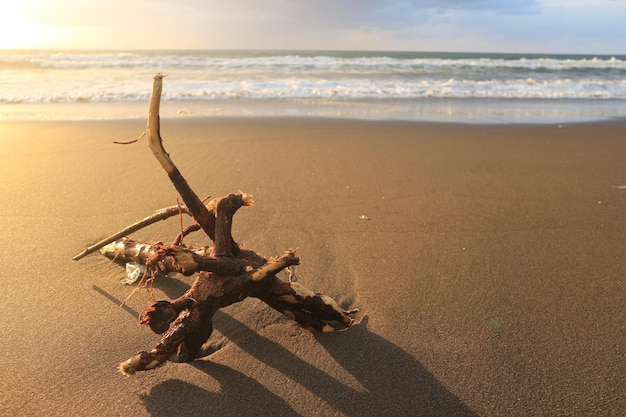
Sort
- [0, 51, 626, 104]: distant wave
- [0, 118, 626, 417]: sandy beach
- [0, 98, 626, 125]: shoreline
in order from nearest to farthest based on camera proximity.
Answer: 1. [0, 118, 626, 417]: sandy beach
2. [0, 98, 626, 125]: shoreline
3. [0, 51, 626, 104]: distant wave

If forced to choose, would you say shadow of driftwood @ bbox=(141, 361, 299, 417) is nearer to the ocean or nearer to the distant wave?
the ocean

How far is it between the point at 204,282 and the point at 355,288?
1058 millimetres

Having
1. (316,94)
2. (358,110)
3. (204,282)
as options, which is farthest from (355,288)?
(316,94)

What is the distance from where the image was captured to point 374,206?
4094 mm

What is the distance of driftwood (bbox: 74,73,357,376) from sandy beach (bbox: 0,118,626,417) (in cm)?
17

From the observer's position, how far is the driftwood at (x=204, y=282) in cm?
181

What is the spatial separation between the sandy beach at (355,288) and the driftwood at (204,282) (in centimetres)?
17

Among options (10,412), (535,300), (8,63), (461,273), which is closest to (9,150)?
(10,412)

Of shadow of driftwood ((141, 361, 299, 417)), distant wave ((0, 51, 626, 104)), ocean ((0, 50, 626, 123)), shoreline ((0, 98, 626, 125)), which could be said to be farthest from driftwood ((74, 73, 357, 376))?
distant wave ((0, 51, 626, 104))

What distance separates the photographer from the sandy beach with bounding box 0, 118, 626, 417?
1.95m

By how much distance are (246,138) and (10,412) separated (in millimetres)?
Result: 5172

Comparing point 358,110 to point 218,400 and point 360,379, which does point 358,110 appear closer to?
point 360,379

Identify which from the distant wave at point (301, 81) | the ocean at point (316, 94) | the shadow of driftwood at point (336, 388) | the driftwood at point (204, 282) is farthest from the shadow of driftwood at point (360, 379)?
the distant wave at point (301, 81)

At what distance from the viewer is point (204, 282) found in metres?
2.00
